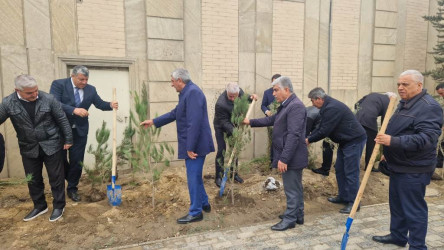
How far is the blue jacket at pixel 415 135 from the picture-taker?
9.72 feet

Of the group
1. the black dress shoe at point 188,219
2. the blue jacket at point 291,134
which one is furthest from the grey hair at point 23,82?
the blue jacket at point 291,134

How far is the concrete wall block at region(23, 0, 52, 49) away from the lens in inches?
210

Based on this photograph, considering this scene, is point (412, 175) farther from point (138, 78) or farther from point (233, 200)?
point (138, 78)

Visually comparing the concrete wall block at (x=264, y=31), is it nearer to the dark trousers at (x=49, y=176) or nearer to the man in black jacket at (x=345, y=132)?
the man in black jacket at (x=345, y=132)

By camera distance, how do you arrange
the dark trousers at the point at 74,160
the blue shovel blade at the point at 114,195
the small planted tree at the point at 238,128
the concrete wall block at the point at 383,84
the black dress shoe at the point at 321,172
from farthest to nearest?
the concrete wall block at the point at 383,84
the black dress shoe at the point at 321,172
the dark trousers at the point at 74,160
the small planted tree at the point at 238,128
the blue shovel blade at the point at 114,195

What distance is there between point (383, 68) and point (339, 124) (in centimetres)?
479

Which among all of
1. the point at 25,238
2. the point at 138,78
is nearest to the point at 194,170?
the point at 25,238

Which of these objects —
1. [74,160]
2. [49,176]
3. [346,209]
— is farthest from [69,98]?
[346,209]

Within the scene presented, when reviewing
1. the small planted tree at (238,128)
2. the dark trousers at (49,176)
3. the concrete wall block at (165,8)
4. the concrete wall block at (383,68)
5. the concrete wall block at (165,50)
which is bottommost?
the dark trousers at (49,176)

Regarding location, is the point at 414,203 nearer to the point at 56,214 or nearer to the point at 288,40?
the point at 56,214

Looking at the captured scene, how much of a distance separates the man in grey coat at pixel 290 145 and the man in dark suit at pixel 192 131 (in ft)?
2.98

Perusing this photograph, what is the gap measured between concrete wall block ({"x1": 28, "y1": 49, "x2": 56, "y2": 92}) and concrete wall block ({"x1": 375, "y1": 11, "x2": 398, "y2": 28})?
757 centimetres

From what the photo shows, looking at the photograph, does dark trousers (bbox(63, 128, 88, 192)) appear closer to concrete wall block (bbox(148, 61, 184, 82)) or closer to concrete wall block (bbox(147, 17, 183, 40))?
concrete wall block (bbox(148, 61, 184, 82))

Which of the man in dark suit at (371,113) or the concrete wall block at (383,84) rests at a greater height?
the concrete wall block at (383,84)
